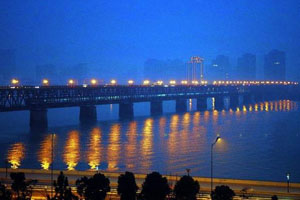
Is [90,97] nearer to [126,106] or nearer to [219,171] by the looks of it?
[126,106]

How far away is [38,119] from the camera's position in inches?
2680

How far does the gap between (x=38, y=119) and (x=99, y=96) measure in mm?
22870

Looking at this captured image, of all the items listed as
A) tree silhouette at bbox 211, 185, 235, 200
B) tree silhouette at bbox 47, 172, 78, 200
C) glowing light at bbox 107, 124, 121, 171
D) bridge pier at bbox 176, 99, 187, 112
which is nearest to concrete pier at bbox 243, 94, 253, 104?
bridge pier at bbox 176, 99, 187, 112

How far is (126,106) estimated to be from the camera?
92.7m

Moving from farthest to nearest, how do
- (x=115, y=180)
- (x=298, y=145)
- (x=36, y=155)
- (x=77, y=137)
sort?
1. (x=77, y=137)
2. (x=298, y=145)
3. (x=36, y=155)
4. (x=115, y=180)

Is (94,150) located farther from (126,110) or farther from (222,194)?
(126,110)

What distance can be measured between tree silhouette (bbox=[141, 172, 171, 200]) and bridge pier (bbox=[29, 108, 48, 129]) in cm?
4976

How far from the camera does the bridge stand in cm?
6875

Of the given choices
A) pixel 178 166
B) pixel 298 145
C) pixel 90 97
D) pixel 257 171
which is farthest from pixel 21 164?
pixel 90 97

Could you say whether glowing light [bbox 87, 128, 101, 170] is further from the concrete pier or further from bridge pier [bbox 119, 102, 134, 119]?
the concrete pier

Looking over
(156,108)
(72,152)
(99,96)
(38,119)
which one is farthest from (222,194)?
(156,108)

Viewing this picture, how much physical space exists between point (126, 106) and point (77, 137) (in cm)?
3750

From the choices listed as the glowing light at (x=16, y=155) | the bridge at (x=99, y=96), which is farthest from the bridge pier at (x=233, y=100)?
the glowing light at (x=16, y=155)

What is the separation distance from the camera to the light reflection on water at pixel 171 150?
3512 centimetres
